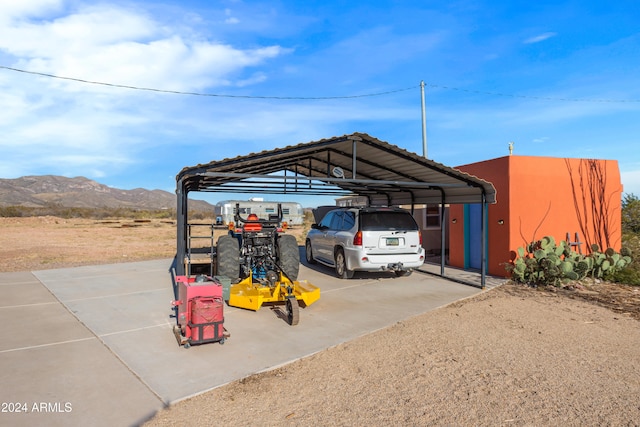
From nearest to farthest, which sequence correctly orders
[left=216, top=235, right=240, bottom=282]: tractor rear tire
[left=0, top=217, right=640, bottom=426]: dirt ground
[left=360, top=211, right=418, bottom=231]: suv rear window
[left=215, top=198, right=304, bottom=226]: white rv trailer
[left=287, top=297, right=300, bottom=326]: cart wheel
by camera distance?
[left=0, top=217, right=640, bottom=426]: dirt ground, [left=287, top=297, right=300, bottom=326]: cart wheel, [left=216, top=235, right=240, bottom=282]: tractor rear tire, [left=360, top=211, right=418, bottom=231]: suv rear window, [left=215, top=198, right=304, bottom=226]: white rv trailer

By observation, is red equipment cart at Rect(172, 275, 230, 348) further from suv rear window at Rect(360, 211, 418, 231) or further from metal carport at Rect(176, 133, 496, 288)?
suv rear window at Rect(360, 211, 418, 231)

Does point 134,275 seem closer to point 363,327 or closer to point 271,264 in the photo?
point 271,264

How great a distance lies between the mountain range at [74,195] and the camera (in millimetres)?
96994

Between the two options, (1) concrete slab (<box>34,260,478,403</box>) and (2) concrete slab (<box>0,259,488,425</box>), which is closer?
(2) concrete slab (<box>0,259,488,425</box>)

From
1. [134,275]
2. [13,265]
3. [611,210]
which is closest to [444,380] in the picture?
[134,275]

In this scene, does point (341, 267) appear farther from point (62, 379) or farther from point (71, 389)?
point (71, 389)

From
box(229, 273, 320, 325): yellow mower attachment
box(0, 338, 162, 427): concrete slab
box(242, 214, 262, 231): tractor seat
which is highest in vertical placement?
box(242, 214, 262, 231): tractor seat

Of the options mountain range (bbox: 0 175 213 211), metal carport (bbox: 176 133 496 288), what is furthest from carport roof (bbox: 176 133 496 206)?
mountain range (bbox: 0 175 213 211)

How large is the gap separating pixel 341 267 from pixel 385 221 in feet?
5.34

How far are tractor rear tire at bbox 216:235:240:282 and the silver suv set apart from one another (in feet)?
8.92

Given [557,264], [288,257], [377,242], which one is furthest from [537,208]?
[288,257]

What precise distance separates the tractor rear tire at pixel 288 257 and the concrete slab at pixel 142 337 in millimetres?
810

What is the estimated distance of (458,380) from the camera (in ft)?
13.9

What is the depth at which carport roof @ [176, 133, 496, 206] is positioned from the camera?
757 centimetres
